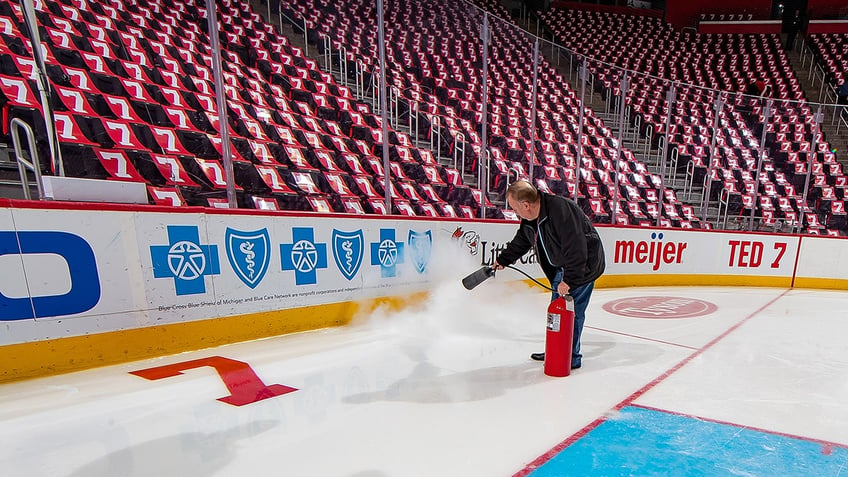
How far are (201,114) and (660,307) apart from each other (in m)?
5.74

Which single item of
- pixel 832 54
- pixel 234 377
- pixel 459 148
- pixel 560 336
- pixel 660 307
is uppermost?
pixel 832 54

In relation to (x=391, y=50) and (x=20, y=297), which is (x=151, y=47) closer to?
(x=391, y=50)

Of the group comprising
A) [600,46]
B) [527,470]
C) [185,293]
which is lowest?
[527,470]

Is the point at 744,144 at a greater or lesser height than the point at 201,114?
lesser

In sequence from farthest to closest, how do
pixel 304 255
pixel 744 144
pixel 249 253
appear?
pixel 744 144, pixel 304 255, pixel 249 253

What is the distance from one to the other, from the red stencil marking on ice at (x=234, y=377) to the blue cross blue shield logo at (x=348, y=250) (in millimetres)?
1237

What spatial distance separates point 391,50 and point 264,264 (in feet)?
14.5

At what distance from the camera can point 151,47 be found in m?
6.09

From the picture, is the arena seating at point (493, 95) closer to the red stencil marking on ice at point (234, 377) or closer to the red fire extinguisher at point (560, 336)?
the red fire extinguisher at point (560, 336)

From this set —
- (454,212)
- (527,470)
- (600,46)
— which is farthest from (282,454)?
(600,46)

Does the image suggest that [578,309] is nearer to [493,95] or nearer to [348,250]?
[348,250]

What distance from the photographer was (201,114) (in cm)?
→ 510

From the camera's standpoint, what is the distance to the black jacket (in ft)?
8.59

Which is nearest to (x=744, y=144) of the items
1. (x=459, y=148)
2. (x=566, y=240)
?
(x=459, y=148)
